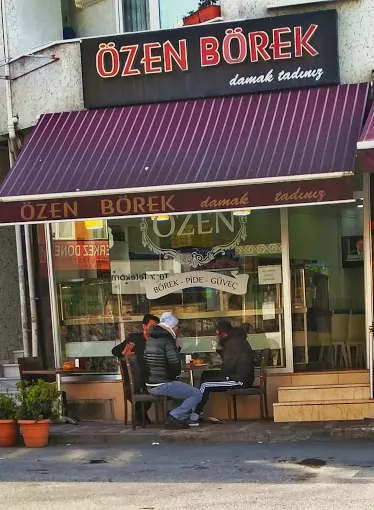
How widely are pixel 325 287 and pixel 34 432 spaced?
4.06 metres

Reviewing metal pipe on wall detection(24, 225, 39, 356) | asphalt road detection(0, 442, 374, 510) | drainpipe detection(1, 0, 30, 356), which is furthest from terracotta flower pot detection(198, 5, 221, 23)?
asphalt road detection(0, 442, 374, 510)

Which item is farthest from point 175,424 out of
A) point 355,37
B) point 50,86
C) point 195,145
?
point 355,37

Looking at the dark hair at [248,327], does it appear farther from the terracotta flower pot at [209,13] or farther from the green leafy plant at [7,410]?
the terracotta flower pot at [209,13]

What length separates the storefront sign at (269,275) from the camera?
403 inches

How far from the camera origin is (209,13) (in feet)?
33.4

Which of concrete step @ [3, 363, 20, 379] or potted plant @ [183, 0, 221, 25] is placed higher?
potted plant @ [183, 0, 221, 25]

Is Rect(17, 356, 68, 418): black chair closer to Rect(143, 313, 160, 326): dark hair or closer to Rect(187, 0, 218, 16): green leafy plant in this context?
Rect(143, 313, 160, 326): dark hair

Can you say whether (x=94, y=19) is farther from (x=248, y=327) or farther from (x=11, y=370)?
(x=11, y=370)

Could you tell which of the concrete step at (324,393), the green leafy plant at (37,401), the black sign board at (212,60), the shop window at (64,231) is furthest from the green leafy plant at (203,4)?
the green leafy plant at (37,401)

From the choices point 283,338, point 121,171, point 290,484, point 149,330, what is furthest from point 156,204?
point 290,484

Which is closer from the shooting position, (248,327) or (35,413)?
(35,413)

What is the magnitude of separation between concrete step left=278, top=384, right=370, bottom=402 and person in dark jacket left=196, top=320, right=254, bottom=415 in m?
0.47

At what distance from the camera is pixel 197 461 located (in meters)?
8.03

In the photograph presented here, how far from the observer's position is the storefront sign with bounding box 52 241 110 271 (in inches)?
428
